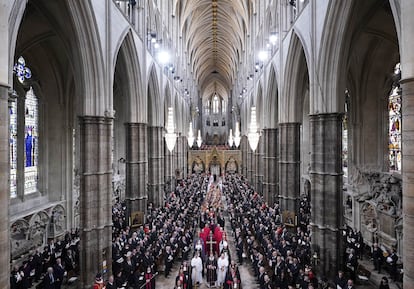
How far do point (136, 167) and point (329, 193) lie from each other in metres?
11.5

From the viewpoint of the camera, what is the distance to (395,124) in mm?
17391

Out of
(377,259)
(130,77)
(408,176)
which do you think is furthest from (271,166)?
(408,176)

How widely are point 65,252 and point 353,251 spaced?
1280cm

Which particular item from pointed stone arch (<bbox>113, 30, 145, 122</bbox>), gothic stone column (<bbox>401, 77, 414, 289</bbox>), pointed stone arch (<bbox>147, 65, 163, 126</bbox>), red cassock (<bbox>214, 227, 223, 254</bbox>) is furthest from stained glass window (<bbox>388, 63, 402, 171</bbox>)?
pointed stone arch (<bbox>147, 65, 163, 126</bbox>)

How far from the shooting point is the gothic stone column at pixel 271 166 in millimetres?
25391

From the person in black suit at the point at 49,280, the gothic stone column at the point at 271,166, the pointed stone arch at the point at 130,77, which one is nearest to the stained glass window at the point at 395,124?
the gothic stone column at the point at 271,166

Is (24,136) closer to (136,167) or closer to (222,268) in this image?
(136,167)

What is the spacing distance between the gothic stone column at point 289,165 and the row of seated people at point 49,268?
12837 millimetres

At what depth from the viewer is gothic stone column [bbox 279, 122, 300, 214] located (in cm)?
1959

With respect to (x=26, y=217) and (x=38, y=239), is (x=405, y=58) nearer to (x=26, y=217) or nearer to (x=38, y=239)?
(x=26, y=217)

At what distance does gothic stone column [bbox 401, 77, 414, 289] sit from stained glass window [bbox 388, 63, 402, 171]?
12049 mm

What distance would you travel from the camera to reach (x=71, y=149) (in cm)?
1978

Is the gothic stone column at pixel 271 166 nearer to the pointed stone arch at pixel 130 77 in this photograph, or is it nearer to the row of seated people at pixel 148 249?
the row of seated people at pixel 148 249

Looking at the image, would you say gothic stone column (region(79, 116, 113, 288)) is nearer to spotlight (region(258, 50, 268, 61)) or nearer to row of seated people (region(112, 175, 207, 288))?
row of seated people (region(112, 175, 207, 288))
